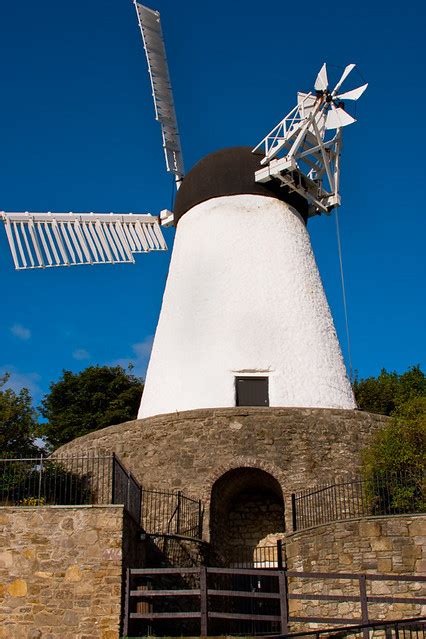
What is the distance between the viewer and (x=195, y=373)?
19609 mm

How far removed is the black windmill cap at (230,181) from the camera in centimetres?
2203

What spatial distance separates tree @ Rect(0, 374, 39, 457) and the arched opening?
16.7 feet

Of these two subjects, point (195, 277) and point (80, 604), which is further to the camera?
point (195, 277)

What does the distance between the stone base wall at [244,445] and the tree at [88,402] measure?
10143 mm

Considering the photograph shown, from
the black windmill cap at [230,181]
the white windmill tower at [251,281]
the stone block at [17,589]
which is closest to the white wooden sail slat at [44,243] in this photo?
the white windmill tower at [251,281]

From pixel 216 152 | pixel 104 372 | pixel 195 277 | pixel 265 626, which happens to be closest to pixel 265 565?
pixel 265 626

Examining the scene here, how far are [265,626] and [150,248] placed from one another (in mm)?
13604

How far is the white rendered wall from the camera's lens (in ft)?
63.5

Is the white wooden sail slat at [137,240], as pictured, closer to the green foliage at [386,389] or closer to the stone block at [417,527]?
the green foliage at [386,389]

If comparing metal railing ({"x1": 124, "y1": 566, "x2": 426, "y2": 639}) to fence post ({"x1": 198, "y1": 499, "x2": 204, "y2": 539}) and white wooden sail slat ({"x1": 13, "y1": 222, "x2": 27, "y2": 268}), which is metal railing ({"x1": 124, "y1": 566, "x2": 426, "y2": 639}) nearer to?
fence post ({"x1": 198, "y1": 499, "x2": 204, "y2": 539})

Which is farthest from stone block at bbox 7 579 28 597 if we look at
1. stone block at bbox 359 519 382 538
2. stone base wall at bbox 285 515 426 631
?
stone block at bbox 359 519 382 538

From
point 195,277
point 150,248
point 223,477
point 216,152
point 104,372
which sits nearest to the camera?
point 223,477

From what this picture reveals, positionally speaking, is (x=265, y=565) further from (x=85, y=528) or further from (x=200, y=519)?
(x=85, y=528)

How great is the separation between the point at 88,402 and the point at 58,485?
44.0 feet
